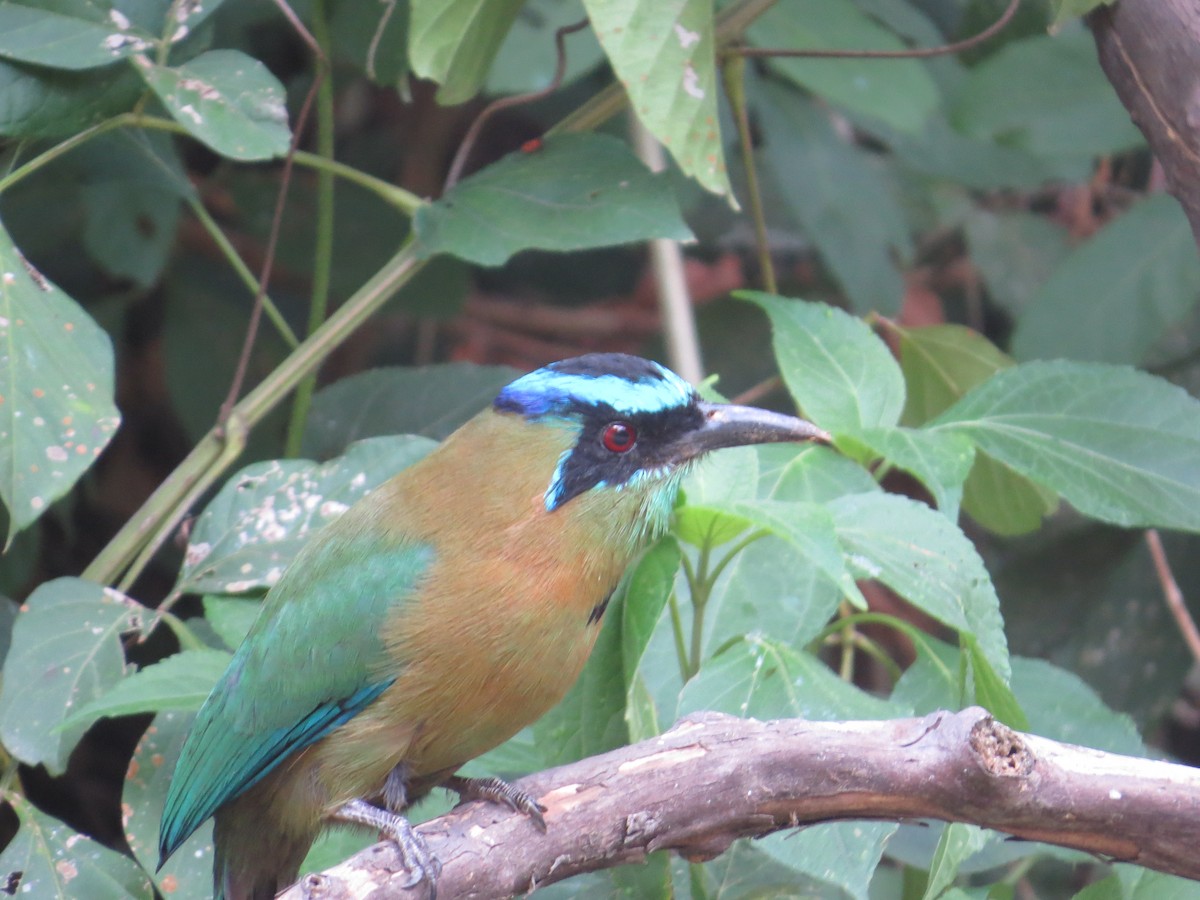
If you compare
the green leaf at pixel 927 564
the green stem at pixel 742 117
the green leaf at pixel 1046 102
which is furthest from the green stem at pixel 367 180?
the green leaf at pixel 1046 102

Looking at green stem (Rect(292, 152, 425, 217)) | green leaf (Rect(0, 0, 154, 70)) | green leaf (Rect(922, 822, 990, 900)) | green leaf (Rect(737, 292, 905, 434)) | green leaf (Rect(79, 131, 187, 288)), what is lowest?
green leaf (Rect(922, 822, 990, 900))

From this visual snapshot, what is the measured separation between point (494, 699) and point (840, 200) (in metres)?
2.35

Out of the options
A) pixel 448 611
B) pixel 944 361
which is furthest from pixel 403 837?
pixel 944 361

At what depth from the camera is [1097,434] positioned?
2.41 m

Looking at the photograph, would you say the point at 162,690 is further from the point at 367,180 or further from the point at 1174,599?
the point at 1174,599

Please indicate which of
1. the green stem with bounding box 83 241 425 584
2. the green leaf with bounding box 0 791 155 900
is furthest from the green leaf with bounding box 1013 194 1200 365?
the green leaf with bounding box 0 791 155 900

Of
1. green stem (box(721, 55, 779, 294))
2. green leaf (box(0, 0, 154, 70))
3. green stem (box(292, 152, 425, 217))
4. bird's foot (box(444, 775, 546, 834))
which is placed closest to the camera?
bird's foot (box(444, 775, 546, 834))

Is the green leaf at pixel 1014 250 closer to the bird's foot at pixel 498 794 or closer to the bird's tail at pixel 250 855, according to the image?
the bird's foot at pixel 498 794

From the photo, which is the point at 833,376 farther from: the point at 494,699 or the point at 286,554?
the point at 286,554

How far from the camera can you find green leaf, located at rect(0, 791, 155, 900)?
2178mm

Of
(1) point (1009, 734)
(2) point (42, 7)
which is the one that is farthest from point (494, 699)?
(2) point (42, 7)

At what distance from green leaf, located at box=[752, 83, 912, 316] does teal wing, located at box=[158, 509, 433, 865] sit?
205cm

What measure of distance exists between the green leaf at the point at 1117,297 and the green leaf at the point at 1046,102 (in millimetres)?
259

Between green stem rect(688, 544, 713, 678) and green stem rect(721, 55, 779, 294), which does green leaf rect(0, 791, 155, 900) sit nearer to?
green stem rect(688, 544, 713, 678)
